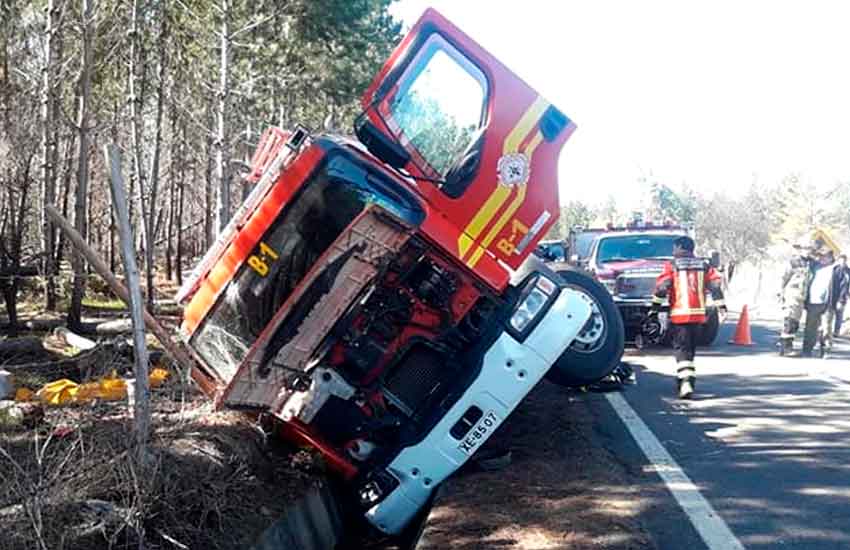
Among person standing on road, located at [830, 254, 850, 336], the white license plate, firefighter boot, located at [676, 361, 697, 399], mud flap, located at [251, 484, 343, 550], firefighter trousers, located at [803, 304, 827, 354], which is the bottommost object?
mud flap, located at [251, 484, 343, 550]

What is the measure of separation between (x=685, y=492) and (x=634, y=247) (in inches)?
376

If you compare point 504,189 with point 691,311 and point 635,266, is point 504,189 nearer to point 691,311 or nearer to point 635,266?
point 691,311

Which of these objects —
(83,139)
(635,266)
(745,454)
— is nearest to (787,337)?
(635,266)

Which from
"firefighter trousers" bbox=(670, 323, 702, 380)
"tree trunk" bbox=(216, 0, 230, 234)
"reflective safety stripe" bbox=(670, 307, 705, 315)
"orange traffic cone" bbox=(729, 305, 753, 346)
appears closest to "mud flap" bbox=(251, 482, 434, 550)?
"firefighter trousers" bbox=(670, 323, 702, 380)

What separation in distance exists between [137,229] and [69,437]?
2720cm

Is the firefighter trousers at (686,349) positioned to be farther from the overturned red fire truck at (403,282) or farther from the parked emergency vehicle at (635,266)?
the overturned red fire truck at (403,282)

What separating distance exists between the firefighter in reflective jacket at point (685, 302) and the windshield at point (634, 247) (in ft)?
16.4

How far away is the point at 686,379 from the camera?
835 cm

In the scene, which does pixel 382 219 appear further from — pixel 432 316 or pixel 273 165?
pixel 273 165

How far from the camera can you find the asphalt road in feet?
14.8

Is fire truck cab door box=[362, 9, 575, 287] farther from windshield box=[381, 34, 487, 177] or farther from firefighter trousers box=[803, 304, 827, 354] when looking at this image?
firefighter trousers box=[803, 304, 827, 354]

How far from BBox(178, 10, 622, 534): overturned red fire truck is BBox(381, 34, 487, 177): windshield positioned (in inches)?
0.4

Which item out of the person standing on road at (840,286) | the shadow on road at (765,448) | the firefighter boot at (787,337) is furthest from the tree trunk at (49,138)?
the person standing on road at (840,286)

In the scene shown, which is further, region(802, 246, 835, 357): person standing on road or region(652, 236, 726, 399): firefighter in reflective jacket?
region(802, 246, 835, 357): person standing on road
